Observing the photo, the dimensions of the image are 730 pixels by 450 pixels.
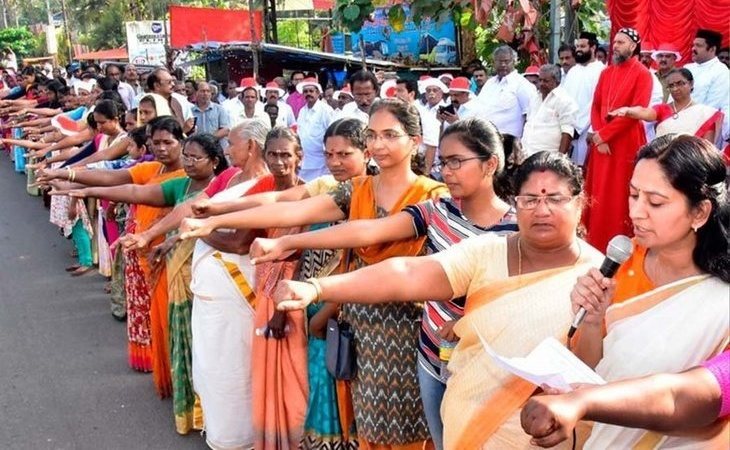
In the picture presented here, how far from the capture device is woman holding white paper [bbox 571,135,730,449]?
1.52 metres

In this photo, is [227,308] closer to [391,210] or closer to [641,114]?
[391,210]

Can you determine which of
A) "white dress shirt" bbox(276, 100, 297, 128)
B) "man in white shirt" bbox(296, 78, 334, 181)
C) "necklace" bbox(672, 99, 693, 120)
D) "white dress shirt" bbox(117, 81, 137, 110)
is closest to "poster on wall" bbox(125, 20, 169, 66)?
"white dress shirt" bbox(117, 81, 137, 110)

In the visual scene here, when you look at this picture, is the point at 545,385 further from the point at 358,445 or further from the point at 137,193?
the point at 137,193

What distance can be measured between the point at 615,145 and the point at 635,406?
184 inches

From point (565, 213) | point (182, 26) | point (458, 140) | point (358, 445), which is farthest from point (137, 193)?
point (182, 26)

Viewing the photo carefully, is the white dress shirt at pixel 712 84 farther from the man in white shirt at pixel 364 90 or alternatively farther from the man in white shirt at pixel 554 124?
the man in white shirt at pixel 364 90

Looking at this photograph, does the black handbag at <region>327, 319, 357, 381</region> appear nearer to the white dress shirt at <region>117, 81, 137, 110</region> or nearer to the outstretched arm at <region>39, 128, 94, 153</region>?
the outstretched arm at <region>39, 128, 94, 153</region>

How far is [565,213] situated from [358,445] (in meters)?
1.58

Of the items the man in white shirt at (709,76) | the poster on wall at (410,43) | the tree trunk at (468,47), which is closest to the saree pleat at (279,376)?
the man in white shirt at (709,76)

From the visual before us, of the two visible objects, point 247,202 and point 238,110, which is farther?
point 238,110

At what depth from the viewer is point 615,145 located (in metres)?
5.66

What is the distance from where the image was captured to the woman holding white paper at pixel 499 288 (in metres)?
1.86

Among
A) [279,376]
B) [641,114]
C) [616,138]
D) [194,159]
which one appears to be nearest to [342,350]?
[279,376]

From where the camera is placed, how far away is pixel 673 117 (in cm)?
529
